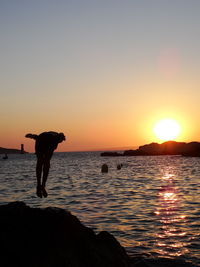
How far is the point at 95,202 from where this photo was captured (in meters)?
28.2

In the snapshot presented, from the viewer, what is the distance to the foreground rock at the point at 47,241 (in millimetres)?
8328

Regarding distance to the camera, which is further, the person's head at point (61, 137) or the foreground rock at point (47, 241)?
the person's head at point (61, 137)

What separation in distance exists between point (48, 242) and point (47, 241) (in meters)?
0.04

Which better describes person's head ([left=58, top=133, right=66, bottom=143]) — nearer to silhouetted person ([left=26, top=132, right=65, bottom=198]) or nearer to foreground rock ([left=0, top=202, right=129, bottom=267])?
silhouetted person ([left=26, top=132, right=65, bottom=198])

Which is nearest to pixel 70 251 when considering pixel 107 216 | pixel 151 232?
pixel 151 232

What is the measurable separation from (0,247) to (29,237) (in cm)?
71

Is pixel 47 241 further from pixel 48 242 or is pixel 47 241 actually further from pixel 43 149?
pixel 43 149

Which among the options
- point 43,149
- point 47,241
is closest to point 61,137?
point 43,149

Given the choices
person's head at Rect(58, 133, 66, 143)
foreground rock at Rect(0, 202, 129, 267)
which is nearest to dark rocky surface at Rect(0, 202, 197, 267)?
foreground rock at Rect(0, 202, 129, 267)

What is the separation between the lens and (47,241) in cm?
866

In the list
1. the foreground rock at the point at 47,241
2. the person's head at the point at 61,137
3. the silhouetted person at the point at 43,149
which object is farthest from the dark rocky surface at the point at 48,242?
the person's head at the point at 61,137

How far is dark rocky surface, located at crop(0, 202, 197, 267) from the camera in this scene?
833 centimetres

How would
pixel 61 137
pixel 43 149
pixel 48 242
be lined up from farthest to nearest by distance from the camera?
1. pixel 61 137
2. pixel 43 149
3. pixel 48 242

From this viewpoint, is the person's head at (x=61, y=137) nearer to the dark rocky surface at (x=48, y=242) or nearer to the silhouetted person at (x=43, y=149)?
the silhouetted person at (x=43, y=149)
